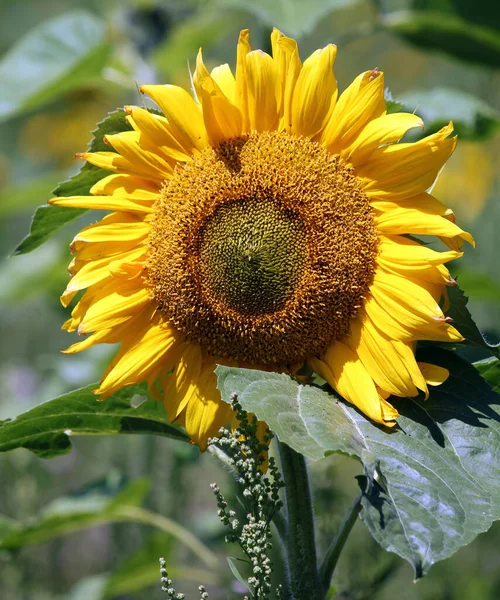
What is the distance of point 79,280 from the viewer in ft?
4.47

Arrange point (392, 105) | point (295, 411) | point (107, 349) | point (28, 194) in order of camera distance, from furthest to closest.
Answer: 1. point (107, 349)
2. point (28, 194)
3. point (392, 105)
4. point (295, 411)

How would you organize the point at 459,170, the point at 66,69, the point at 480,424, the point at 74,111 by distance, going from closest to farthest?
1. the point at 480,424
2. the point at 66,69
3. the point at 459,170
4. the point at 74,111

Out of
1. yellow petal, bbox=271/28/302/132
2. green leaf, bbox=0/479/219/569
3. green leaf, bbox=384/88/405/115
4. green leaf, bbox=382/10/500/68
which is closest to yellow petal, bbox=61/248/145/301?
yellow petal, bbox=271/28/302/132

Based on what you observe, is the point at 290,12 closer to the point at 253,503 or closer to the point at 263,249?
the point at 263,249

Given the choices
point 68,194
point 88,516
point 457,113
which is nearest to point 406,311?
point 68,194

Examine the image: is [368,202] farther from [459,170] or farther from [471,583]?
[459,170]

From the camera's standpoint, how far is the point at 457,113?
225cm

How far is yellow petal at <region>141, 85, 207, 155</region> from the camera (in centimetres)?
131

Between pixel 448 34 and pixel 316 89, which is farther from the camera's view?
pixel 448 34

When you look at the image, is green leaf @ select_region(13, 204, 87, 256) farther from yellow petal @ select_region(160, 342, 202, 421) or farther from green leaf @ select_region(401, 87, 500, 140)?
green leaf @ select_region(401, 87, 500, 140)

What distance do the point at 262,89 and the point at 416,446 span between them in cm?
59

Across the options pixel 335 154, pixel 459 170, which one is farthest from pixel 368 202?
pixel 459 170

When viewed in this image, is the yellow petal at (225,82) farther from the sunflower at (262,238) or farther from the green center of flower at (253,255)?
the green center of flower at (253,255)

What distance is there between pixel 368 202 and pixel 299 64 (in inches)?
9.6
